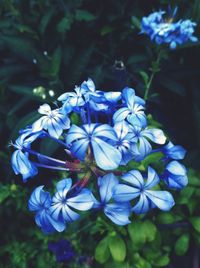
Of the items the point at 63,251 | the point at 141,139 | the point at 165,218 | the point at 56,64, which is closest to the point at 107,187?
the point at 141,139

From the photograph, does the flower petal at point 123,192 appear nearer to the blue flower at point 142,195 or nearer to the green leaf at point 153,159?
the blue flower at point 142,195

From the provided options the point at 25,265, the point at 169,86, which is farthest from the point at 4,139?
the point at 169,86

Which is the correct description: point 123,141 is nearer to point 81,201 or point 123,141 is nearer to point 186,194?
point 81,201

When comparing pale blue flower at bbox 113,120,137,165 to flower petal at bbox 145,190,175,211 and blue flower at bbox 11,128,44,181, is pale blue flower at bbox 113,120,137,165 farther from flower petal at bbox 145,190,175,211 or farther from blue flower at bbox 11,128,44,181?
blue flower at bbox 11,128,44,181

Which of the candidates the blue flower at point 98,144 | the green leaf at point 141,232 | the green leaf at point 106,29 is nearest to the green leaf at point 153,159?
the green leaf at point 141,232

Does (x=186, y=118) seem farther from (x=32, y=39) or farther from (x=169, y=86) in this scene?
(x=32, y=39)
